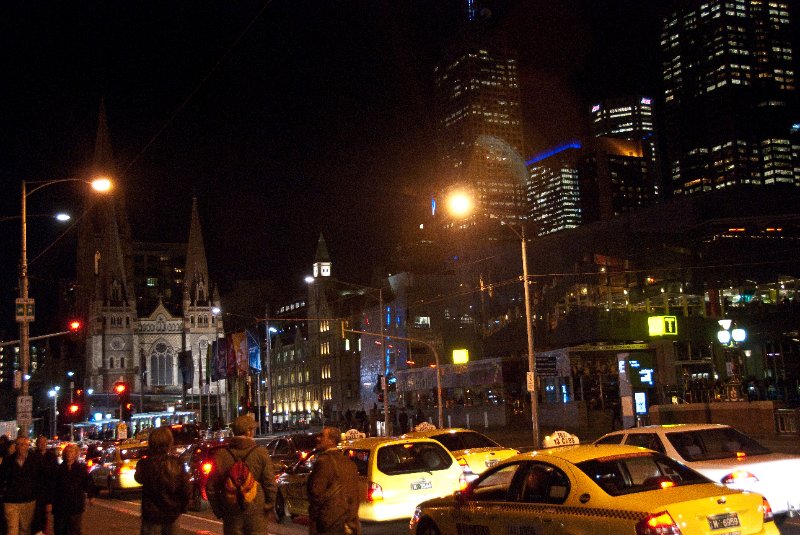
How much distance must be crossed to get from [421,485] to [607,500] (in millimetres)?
5734

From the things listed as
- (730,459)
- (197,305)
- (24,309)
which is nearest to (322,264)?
(197,305)

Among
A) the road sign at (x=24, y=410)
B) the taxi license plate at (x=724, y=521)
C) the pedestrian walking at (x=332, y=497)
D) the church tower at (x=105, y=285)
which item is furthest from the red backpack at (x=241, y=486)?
the church tower at (x=105, y=285)

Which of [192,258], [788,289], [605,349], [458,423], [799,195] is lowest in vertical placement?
[458,423]

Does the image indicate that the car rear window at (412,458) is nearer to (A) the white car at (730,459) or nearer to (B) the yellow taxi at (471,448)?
(B) the yellow taxi at (471,448)

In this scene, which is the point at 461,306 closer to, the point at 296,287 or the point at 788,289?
the point at 788,289

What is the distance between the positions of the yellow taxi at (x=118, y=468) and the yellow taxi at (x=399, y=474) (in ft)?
39.5

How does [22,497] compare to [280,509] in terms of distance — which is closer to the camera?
[22,497]

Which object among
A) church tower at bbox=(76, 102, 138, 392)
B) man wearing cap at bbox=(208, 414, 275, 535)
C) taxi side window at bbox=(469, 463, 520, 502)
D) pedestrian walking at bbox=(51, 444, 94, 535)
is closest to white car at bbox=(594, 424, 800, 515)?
taxi side window at bbox=(469, 463, 520, 502)

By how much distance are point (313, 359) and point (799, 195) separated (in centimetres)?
5590

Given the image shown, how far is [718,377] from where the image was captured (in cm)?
4862

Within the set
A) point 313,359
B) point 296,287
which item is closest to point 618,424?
point 313,359

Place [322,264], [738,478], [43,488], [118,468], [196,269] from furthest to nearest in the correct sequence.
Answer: [196,269]
[322,264]
[118,468]
[738,478]
[43,488]

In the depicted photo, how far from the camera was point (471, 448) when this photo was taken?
55.0 ft

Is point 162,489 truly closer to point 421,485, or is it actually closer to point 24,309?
point 421,485
